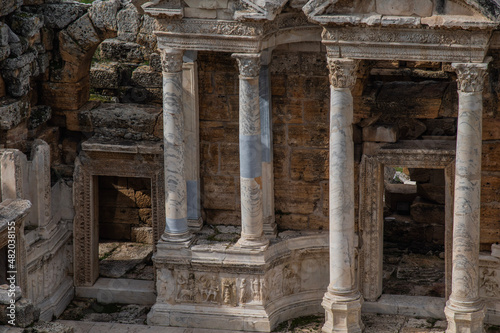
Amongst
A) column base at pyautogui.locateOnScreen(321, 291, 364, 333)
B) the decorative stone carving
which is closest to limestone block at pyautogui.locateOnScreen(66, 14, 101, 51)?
column base at pyautogui.locateOnScreen(321, 291, 364, 333)

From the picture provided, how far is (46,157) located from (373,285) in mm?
5585

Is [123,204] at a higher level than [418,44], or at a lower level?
lower

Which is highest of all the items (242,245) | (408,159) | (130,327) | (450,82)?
(450,82)

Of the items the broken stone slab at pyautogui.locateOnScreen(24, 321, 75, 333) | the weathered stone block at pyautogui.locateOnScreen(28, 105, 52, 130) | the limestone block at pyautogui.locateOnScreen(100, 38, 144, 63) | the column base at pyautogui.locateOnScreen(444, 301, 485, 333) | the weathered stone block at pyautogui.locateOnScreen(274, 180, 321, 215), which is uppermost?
the limestone block at pyautogui.locateOnScreen(100, 38, 144, 63)

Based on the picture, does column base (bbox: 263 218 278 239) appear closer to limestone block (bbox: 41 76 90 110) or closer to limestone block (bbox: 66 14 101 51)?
limestone block (bbox: 41 76 90 110)

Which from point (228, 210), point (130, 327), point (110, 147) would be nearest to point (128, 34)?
point (110, 147)

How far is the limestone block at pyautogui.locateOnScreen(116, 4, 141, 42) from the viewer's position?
17719mm

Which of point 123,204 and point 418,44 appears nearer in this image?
point 418,44

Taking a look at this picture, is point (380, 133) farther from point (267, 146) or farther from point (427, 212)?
point (427, 212)

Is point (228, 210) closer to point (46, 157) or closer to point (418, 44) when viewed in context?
point (46, 157)

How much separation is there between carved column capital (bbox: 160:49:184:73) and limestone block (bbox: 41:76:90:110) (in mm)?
2864

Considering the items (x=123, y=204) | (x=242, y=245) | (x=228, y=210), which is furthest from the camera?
(x=123, y=204)

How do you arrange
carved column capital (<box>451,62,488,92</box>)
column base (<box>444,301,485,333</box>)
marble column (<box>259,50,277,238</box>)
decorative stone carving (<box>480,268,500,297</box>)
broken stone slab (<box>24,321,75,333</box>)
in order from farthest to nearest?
marble column (<box>259,50,277,238</box>) → decorative stone carving (<box>480,268,500,297</box>) → column base (<box>444,301,485,333</box>) → carved column capital (<box>451,62,488,92</box>) → broken stone slab (<box>24,321,75,333</box>)

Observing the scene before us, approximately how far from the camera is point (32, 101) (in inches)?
719
